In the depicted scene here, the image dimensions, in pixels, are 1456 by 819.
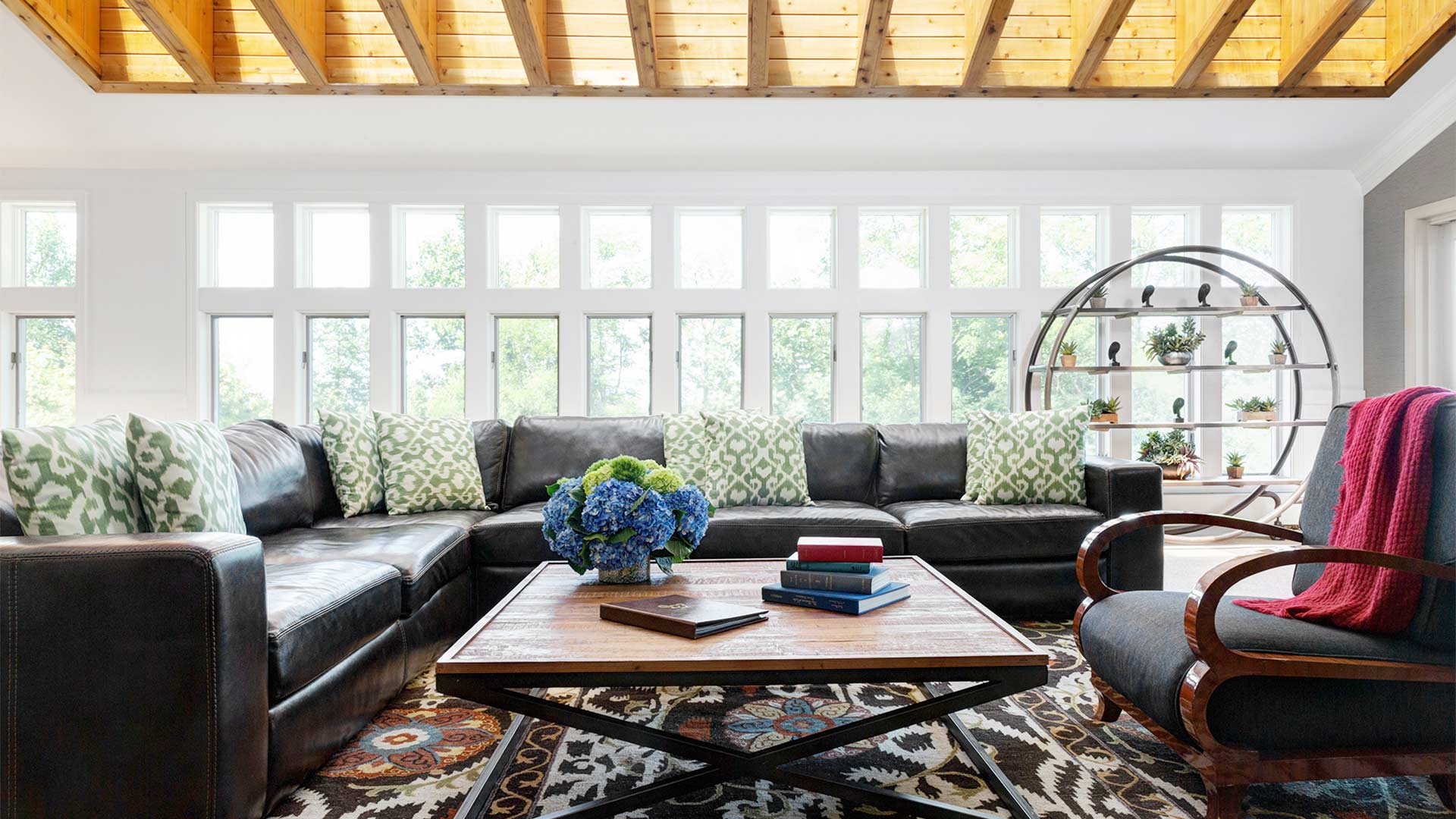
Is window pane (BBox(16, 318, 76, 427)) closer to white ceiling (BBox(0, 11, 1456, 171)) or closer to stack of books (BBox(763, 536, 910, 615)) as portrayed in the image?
white ceiling (BBox(0, 11, 1456, 171))

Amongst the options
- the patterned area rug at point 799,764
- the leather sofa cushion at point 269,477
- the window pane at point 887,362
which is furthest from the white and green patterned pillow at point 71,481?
the window pane at point 887,362

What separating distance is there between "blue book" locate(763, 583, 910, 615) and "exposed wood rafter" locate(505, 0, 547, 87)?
323 cm

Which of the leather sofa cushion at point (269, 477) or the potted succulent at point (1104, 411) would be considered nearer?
the leather sofa cushion at point (269, 477)

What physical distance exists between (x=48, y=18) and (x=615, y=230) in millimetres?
3025

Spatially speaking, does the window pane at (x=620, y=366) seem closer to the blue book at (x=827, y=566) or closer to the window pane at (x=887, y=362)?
the window pane at (x=887, y=362)

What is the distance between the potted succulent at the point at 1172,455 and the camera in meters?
4.83

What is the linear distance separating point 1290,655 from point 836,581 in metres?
0.93

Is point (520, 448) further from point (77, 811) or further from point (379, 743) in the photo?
point (77, 811)

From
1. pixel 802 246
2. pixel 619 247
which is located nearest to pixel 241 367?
pixel 619 247

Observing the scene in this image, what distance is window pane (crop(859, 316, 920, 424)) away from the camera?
532cm

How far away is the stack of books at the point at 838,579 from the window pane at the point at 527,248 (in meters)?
3.80

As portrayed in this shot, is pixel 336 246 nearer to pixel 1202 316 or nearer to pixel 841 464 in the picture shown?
pixel 841 464

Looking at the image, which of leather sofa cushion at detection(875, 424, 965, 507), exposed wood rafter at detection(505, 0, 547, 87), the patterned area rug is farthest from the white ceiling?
the patterned area rug

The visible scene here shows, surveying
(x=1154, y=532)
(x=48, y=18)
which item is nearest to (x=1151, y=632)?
(x=1154, y=532)
